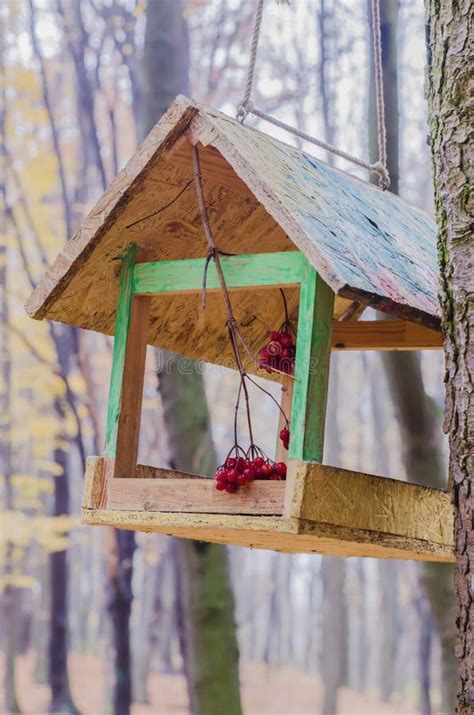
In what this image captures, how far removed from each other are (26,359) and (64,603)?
4605 millimetres

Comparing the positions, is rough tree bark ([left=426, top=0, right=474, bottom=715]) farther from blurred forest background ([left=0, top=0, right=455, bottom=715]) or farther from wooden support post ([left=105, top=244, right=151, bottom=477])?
blurred forest background ([left=0, top=0, right=455, bottom=715])

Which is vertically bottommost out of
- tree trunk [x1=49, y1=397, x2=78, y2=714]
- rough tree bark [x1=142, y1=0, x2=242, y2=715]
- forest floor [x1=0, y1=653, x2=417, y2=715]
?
forest floor [x1=0, y1=653, x2=417, y2=715]

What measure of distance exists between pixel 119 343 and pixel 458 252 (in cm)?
124

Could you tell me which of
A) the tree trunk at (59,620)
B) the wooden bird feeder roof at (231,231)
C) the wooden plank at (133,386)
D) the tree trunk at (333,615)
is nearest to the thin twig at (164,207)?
the wooden bird feeder roof at (231,231)

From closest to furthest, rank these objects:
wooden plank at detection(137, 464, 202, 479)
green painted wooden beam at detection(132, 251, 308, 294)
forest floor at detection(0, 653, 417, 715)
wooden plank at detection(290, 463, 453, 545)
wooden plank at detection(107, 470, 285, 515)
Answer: wooden plank at detection(290, 463, 453, 545) → wooden plank at detection(107, 470, 285, 515) → green painted wooden beam at detection(132, 251, 308, 294) → wooden plank at detection(137, 464, 202, 479) → forest floor at detection(0, 653, 417, 715)

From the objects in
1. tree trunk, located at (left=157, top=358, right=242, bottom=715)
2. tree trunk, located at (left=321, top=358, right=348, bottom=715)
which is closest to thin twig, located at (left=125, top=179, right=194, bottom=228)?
tree trunk, located at (left=157, top=358, right=242, bottom=715)

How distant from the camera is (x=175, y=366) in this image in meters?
5.82

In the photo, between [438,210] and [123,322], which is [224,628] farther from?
[438,210]

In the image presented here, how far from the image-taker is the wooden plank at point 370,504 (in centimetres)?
243

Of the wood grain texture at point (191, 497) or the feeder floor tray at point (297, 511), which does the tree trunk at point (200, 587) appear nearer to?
the feeder floor tray at point (297, 511)

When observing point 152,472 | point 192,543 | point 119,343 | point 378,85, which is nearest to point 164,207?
point 119,343

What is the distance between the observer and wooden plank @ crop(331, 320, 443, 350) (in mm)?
3588

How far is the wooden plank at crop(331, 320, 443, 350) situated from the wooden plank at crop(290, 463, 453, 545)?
3.01 feet

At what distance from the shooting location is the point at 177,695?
2206 centimetres
